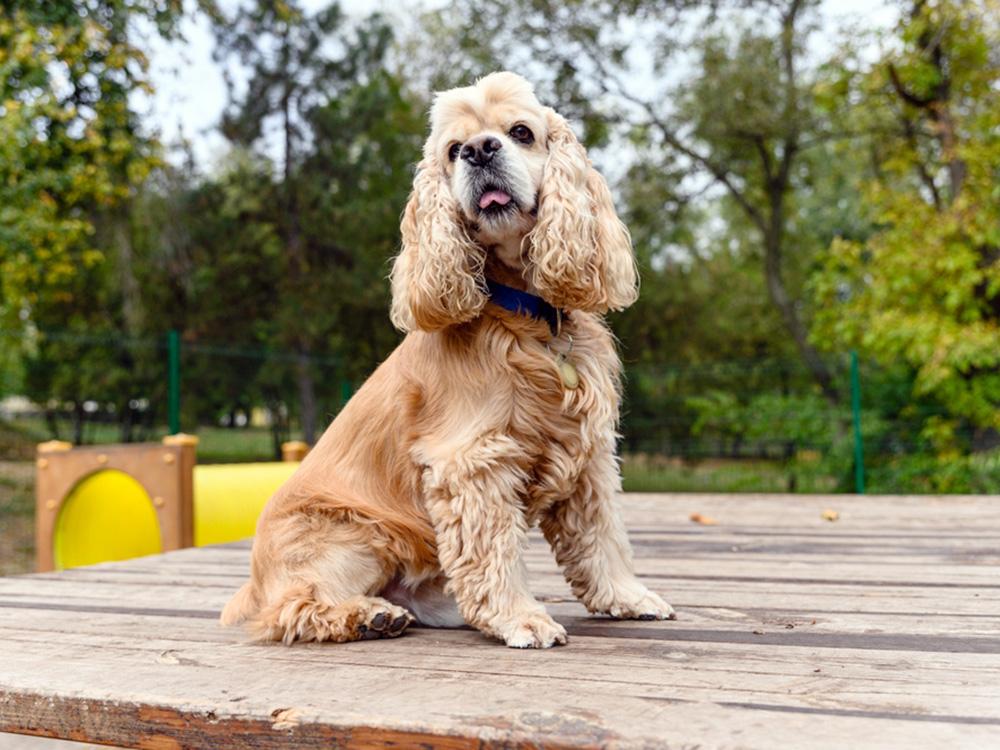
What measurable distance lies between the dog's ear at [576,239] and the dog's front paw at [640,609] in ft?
2.54

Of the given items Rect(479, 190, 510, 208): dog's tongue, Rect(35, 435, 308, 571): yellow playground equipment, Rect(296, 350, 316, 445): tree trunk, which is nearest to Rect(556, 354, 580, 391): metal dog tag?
Rect(479, 190, 510, 208): dog's tongue

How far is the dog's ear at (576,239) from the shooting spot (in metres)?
2.12

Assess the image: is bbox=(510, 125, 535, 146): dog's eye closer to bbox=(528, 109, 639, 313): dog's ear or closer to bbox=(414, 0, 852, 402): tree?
bbox=(528, 109, 639, 313): dog's ear

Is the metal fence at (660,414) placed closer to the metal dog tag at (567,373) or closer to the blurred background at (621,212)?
the blurred background at (621,212)

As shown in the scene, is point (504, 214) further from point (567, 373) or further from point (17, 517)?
point (17, 517)

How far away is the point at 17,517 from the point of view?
875 cm

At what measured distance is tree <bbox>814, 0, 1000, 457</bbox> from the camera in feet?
29.3

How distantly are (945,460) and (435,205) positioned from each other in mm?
8209

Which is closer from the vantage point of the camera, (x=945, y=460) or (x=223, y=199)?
(x=945, y=460)

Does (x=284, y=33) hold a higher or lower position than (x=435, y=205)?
higher

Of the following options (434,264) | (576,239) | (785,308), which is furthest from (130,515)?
(785,308)

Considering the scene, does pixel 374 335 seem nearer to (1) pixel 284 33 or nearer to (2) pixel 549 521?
(1) pixel 284 33

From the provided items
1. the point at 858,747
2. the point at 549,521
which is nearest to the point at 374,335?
the point at 549,521

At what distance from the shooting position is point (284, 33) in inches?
654
